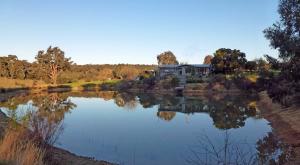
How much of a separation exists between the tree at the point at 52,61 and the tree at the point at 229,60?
43.2 metres

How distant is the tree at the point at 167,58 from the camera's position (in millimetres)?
132500

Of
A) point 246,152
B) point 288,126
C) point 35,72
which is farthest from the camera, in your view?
point 35,72

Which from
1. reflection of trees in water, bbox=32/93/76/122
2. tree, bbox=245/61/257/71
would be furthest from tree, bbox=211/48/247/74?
reflection of trees in water, bbox=32/93/76/122

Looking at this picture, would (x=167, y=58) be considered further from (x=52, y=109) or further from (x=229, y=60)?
(x=52, y=109)

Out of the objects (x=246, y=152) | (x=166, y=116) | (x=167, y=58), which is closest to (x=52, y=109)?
(x=166, y=116)

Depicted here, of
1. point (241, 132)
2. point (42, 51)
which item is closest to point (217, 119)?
point (241, 132)

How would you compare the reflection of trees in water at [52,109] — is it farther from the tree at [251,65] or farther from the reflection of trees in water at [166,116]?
the tree at [251,65]

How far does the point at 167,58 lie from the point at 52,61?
45.5m

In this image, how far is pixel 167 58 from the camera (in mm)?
133500

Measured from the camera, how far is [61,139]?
19.5 m

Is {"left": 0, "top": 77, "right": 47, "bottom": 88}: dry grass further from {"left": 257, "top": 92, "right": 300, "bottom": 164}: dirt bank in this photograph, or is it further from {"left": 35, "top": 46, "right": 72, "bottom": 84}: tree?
{"left": 257, "top": 92, "right": 300, "bottom": 164}: dirt bank

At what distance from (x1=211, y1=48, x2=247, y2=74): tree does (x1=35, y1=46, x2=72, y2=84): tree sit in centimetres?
4316

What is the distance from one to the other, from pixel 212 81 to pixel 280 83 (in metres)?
41.6

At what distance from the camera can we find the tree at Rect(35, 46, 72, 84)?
321 feet
